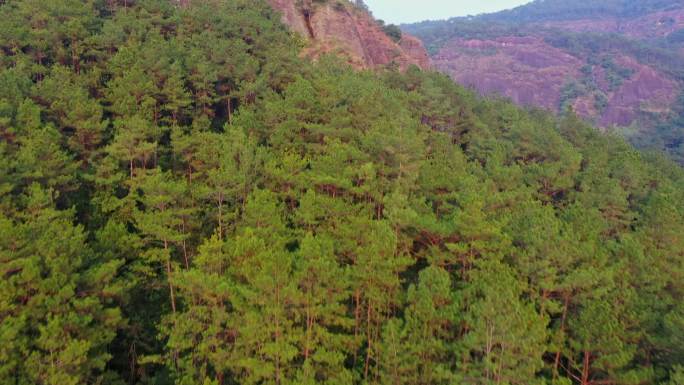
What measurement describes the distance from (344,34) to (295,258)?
180 ft

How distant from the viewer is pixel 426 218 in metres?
22.1

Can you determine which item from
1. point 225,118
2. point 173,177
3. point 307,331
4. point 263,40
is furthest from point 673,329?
point 263,40

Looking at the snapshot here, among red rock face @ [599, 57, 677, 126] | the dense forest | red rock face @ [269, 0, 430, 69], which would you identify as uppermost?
red rock face @ [269, 0, 430, 69]

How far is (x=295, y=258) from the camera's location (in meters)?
18.7

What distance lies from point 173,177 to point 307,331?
1400 centimetres

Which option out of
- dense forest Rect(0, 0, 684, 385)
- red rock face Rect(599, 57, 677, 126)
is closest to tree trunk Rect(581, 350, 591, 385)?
dense forest Rect(0, 0, 684, 385)

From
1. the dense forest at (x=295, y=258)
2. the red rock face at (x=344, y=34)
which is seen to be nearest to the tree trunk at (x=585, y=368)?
the dense forest at (x=295, y=258)

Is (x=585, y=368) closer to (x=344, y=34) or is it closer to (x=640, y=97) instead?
(x=344, y=34)

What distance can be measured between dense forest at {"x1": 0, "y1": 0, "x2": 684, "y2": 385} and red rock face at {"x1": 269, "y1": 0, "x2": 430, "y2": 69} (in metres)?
34.0

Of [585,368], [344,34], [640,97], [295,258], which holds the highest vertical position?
[344,34]

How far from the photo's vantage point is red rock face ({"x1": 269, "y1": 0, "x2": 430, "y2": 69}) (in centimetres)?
6469

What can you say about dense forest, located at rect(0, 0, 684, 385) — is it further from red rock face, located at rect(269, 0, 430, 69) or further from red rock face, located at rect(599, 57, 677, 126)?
red rock face, located at rect(599, 57, 677, 126)

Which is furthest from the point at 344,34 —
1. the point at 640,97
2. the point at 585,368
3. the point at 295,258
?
the point at 640,97

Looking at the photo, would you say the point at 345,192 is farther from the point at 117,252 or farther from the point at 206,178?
the point at 117,252
